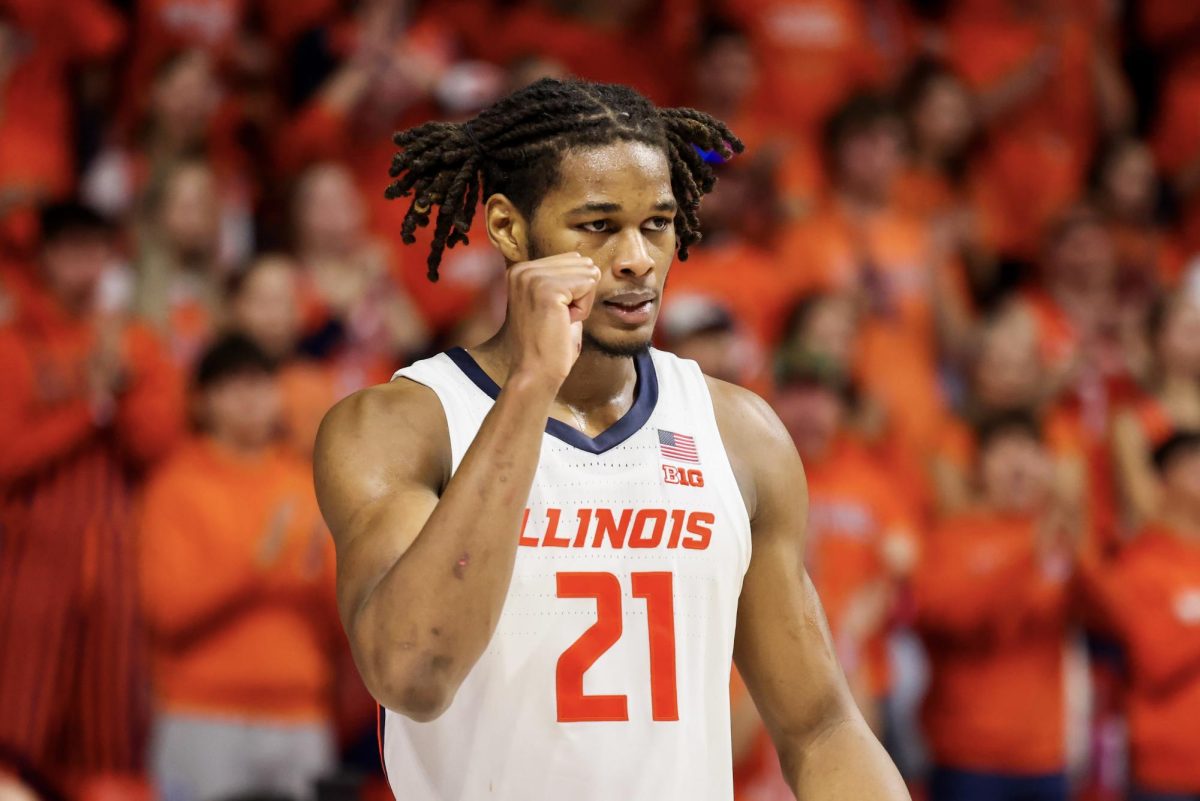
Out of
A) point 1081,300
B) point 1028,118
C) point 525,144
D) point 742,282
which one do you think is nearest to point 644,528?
point 525,144

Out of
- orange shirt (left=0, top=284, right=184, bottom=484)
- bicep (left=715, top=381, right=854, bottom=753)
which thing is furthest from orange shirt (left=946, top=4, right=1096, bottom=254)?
bicep (left=715, top=381, right=854, bottom=753)

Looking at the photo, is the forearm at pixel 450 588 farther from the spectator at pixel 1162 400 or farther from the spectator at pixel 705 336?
the spectator at pixel 1162 400

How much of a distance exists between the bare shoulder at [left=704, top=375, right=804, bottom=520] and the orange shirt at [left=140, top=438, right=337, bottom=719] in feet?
9.30

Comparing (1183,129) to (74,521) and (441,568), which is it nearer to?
(74,521)

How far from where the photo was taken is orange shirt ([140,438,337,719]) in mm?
5715

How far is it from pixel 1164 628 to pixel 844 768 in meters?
3.74

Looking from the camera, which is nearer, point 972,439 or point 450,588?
point 450,588

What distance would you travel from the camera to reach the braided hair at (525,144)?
3.09m

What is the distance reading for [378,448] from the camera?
2930mm

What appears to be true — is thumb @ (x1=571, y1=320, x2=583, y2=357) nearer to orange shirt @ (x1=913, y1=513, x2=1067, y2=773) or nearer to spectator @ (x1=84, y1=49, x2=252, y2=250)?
orange shirt @ (x1=913, y1=513, x2=1067, y2=773)

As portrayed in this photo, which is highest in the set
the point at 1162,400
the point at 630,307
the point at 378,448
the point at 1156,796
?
the point at 1162,400

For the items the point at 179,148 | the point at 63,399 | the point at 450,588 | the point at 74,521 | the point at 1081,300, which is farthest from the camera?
the point at 1081,300

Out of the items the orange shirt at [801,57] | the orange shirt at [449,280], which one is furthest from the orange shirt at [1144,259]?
the orange shirt at [449,280]

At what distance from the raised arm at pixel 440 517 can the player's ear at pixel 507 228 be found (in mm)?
296
